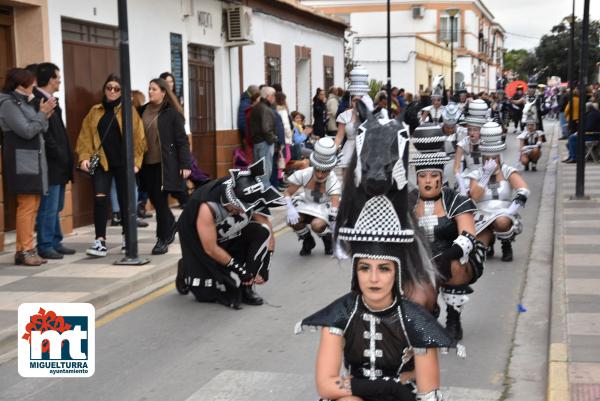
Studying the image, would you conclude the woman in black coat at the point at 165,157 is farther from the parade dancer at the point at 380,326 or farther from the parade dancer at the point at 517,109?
the parade dancer at the point at 517,109

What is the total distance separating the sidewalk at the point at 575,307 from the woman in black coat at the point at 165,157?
437cm

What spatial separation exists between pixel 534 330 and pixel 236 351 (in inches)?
97.2

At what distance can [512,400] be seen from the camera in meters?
5.84

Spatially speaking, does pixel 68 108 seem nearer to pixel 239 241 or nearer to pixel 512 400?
pixel 239 241

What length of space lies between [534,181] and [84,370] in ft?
48.5

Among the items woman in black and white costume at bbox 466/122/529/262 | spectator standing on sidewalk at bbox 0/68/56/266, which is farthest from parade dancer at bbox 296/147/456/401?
spectator standing on sidewalk at bbox 0/68/56/266

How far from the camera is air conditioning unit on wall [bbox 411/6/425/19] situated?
72438 mm

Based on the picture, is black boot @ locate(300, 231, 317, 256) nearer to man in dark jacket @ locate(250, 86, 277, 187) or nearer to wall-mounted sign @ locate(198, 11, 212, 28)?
man in dark jacket @ locate(250, 86, 277, 187)

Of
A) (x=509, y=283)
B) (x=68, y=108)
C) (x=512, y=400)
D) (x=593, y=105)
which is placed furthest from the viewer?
(x=593, y=105)

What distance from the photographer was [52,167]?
10391mm

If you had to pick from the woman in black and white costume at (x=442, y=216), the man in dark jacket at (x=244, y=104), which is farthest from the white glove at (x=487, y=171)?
the man in dark jacket at (x=244, y=104)

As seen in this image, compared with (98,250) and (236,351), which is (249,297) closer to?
(236,351)

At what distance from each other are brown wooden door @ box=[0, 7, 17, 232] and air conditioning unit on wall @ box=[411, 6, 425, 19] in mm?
63299

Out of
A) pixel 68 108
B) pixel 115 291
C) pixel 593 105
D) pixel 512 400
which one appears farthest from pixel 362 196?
pixel 593 105
